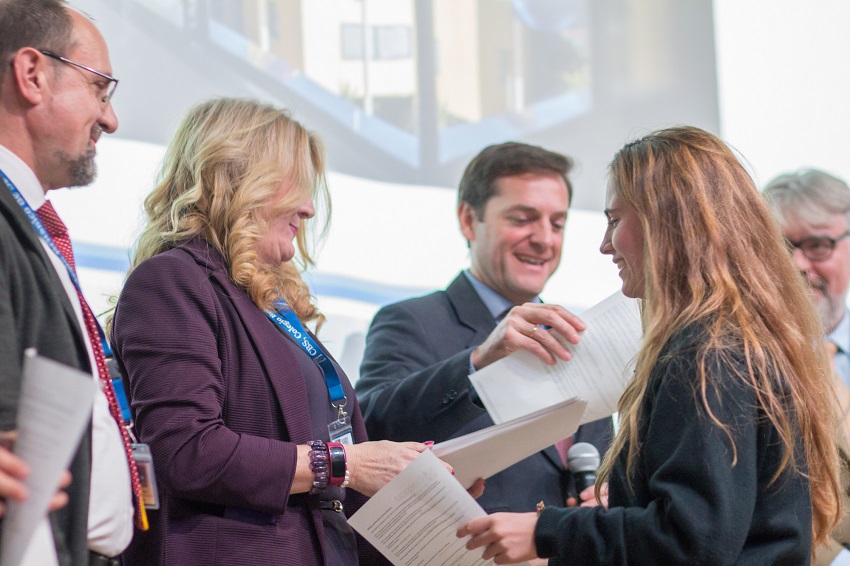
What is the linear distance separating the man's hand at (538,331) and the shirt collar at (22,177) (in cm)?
111

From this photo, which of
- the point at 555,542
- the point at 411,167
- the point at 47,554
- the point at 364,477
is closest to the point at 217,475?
the point at 364,477

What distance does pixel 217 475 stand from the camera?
5.90 feet

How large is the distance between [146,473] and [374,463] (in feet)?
1.58

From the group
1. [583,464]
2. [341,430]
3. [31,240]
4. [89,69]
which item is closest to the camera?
[31,240]

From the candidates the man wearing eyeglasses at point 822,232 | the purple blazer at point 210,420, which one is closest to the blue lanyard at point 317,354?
the purple blazer at point 210,420

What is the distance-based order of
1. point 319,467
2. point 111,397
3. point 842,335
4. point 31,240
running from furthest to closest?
1. point 842,335
2. point 319,467
3. point 111,397
4. point 31,240

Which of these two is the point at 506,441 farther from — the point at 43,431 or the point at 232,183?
the point at 43,431

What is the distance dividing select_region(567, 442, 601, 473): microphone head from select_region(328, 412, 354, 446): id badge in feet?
2.47

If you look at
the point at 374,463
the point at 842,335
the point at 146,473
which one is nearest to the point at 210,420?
the point at 146,473

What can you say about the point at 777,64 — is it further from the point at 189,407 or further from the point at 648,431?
the point at 189,407

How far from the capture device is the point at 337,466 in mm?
1917

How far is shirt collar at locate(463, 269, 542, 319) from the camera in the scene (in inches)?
117

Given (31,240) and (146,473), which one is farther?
(146,473)

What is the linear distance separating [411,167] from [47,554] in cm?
267
